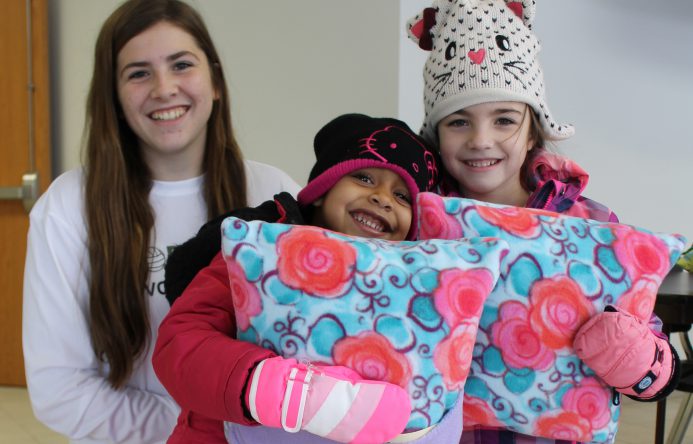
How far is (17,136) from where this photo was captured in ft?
11.1

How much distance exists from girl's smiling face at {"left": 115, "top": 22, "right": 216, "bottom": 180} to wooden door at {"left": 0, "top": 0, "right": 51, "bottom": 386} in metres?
2.16

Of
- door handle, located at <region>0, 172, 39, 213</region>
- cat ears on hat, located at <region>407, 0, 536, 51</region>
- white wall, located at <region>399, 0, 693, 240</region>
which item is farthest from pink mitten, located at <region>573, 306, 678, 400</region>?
door handle, located at <region>0, 172, 39, 213</region>

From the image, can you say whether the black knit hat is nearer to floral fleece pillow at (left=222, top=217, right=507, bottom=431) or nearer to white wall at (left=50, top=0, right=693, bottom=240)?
floral fleece pillow at (left=222, top=217, right=507, bottom=431)

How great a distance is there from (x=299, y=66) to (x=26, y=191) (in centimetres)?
167

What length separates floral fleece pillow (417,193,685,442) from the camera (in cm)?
94

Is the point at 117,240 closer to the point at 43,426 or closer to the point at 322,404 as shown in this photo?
the point at 322,404

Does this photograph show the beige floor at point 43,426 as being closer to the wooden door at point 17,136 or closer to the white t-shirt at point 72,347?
the wooden door at point 17,136

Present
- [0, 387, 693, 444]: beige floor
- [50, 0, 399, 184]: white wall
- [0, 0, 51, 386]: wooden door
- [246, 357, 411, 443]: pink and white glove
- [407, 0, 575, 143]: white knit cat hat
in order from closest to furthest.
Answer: [246, 357, 411, 443]: pink and white glove, [407, 0, 575, 143]: white knit cat hat, [50, 0, 399, 184]: white wall, [0, 387, 693, 444]: beige floor, [0, 0, 51, 386]: wooden door

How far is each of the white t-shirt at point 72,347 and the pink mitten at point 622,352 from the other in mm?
865

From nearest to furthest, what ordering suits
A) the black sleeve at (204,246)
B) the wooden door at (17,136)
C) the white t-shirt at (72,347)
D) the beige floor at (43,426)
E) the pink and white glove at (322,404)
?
the pink and white glove at (322,404) → the black sleeve at (204,246) → the white t-shirt at (72,347) → the beige floor at (43,426) → the wooden door at (17,136)

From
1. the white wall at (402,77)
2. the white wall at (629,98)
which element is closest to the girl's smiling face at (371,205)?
the white wall at (402,77)

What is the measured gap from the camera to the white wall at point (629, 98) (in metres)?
3.09

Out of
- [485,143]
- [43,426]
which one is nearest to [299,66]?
[485,143]

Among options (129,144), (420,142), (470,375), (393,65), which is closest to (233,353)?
(470,375)
